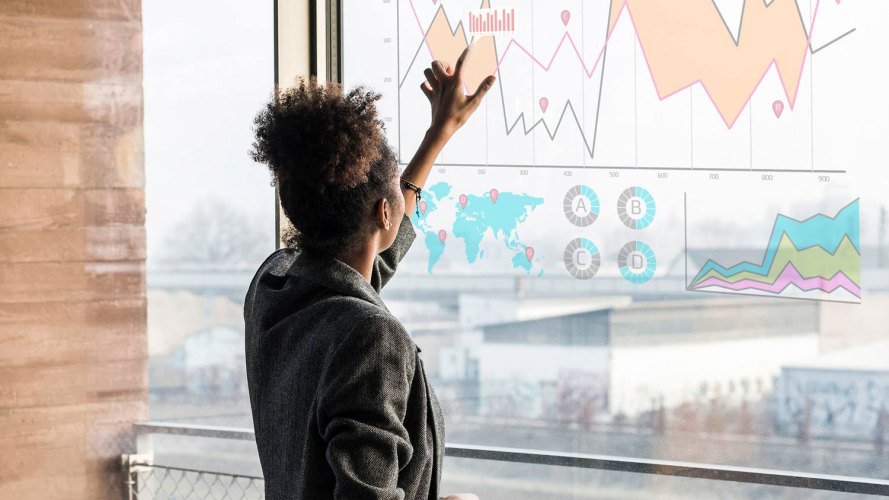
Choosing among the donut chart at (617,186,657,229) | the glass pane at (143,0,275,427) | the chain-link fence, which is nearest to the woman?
the donut chart at (617,186,657,229)

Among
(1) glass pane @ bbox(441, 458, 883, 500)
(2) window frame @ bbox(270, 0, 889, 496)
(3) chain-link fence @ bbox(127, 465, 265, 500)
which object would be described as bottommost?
(3) chain-link fence @ bbox(127, 465, 265, 500)

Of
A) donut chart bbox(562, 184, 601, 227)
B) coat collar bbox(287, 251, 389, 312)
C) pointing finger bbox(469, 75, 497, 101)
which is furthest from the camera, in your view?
donut chart bbox(562, 184, 601, 227)

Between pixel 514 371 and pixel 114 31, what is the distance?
1.48m

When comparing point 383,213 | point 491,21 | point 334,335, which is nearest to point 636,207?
point 491,21

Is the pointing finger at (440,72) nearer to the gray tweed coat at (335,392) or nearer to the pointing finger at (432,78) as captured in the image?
the pointing finger at (432,78)

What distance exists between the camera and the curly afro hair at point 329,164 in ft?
4.75

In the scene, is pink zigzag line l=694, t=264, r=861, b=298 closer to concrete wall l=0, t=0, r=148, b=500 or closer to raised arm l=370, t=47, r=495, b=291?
raised arm l=370, t=47, r=495, b=291

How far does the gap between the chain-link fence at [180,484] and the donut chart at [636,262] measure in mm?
1271

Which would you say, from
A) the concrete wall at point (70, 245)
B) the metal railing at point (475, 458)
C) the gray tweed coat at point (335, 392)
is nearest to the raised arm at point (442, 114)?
the gray tweed coat at point (335, 392)

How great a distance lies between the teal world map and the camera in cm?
248

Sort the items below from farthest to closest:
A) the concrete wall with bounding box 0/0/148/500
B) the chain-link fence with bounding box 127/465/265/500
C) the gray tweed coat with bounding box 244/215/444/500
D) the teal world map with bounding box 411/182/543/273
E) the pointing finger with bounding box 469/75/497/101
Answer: the chain-link fence with bounding box 127/465/265/500
the concrete wall with bounding box 0/0/148/500
the teal world map with bounding box 411/182/543/273
the pointing finger with bounding box 469/75/497/101
the gray tweed coat with bounding box 244/215/444/500

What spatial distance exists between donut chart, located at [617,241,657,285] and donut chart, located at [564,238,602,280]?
6 centimetres

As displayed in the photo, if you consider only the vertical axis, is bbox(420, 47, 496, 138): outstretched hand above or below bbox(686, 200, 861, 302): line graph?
above

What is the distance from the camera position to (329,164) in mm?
1440
